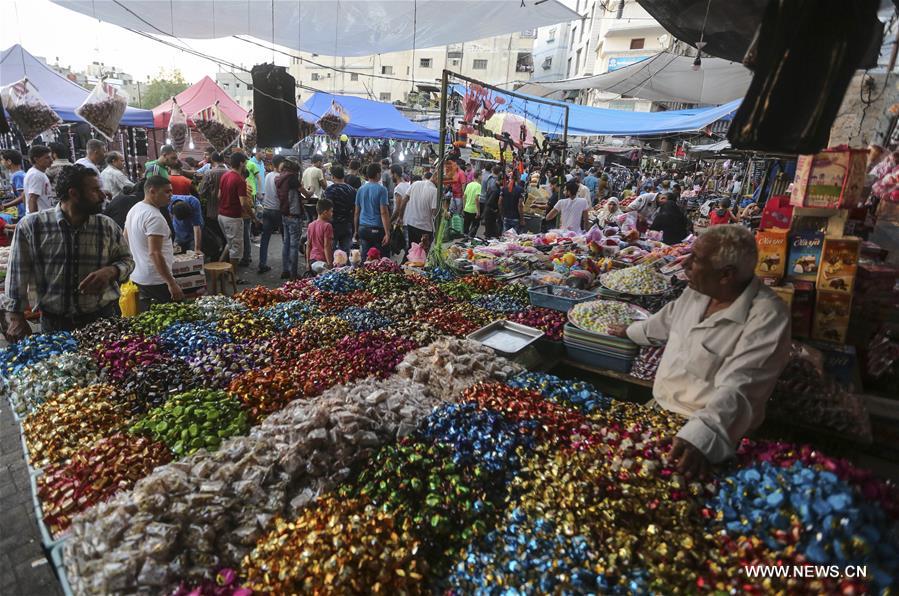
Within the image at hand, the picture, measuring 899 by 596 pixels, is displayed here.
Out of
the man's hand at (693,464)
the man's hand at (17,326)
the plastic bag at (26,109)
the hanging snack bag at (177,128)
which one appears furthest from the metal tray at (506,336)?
the hanging snack bag at (177,128)

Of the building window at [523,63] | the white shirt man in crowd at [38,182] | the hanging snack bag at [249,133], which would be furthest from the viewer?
the building window at [523,63]

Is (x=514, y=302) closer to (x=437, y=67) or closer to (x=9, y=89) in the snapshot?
(x=9, y=89)

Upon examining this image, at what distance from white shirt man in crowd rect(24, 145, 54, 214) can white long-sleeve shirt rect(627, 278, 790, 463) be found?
775cm

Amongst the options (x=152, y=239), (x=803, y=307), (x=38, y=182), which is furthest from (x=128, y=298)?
(x=803, y=307)

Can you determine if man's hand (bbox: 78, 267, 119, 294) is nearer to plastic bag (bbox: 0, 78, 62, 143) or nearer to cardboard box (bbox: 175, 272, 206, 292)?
cardboard box (bbox: 175, 272, 206, 292)

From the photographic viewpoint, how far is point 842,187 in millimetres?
2908

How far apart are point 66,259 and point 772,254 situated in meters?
4.64

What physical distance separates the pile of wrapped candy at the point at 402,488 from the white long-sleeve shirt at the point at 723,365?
0.45ft

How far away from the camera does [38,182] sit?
6.20m

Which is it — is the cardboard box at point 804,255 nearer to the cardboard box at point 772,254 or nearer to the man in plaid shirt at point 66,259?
the cardboard box at point 772,254

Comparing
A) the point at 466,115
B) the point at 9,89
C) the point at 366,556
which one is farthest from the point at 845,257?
the point at 9,89

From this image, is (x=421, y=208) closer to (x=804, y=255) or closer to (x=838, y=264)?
(x=804, y=255)

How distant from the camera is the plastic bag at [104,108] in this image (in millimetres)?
6250

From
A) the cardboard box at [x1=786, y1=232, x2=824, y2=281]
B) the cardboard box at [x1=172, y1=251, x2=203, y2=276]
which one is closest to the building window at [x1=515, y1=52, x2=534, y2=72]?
the cardboard box at [x1=172, y1=251, x2=203, y2=276]
